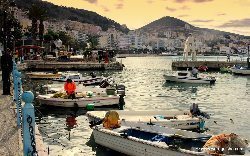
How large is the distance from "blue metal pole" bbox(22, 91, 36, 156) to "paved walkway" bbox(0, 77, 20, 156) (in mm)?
4033

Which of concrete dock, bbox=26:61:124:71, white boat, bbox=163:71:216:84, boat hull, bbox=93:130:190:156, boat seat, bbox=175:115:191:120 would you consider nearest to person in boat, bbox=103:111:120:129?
boat hull, bbox=93:130:190:156

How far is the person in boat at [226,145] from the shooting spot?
13773mm

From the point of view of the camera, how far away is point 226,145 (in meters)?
14.0

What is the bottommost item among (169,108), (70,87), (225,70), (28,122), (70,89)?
(169,108)

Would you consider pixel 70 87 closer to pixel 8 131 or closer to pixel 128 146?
pixel 128 146

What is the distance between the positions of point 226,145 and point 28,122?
8002 mm

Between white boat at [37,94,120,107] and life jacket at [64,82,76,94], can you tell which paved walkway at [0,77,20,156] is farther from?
life jacket at [64,82,76,94]

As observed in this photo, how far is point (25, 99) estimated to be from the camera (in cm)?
796

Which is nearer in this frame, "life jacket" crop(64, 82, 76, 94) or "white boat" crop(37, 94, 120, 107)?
"white boat" crop(37, 94, 120, 107)

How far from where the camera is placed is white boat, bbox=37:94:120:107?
1147 inches

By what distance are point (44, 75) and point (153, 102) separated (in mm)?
22036

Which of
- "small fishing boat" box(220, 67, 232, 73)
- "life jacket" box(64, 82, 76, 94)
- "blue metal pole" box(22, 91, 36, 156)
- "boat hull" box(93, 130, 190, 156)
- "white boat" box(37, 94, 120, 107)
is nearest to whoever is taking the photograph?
"blue metal pole" box(22, 91, 36, 156)

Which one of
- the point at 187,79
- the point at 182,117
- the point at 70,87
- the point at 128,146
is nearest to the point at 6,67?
the point at 70,87

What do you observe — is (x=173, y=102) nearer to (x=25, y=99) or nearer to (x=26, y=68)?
(x=25, y=99)
